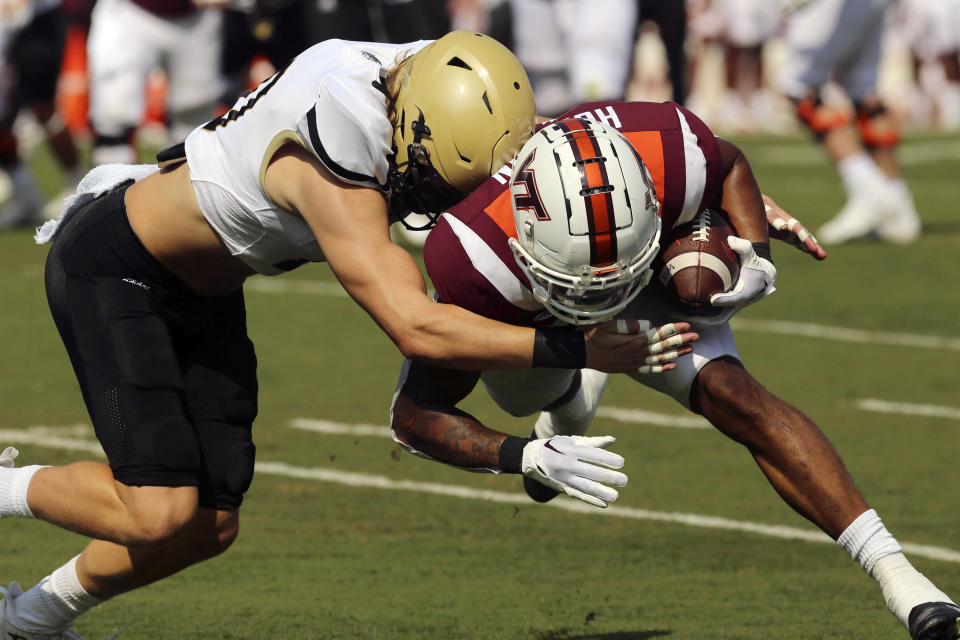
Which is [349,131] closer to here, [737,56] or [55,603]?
[55,603]

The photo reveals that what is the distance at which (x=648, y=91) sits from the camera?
19062mm

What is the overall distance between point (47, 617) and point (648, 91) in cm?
1568

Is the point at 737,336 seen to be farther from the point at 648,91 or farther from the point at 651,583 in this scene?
the point at 648,91

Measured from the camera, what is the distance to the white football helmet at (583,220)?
358 centimetres

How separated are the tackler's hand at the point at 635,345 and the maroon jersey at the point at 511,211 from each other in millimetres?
293

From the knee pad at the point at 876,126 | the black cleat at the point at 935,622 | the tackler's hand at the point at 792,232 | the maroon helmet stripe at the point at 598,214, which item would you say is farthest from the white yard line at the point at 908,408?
the knee pad at the point at 876,126

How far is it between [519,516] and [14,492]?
72.1 inches

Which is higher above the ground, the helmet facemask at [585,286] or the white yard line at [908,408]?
the helmet facemask at [585,286]

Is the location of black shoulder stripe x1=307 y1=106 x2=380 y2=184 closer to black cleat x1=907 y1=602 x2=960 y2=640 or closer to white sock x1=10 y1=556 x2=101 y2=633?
white sock x1=10 y1=556 x2=101 y2=633

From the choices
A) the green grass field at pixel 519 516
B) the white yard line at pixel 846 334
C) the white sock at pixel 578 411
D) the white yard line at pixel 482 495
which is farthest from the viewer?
the white yard line at pixel 846 334

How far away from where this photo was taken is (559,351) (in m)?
3.58

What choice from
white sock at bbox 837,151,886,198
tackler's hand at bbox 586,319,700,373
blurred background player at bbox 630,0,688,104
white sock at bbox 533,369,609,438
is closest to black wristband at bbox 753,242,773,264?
tackler's hand at bbox 586,319,700,373

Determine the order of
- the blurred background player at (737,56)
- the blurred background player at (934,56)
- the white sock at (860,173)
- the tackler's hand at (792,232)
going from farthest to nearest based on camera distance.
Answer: the blurred background player at (934,56), the blurred background player at (737,56), the white sock at (860,173), the tackler's hand at (792,232)

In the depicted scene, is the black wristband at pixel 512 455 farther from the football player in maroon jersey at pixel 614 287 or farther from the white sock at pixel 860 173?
the white sock at pixel 860 173
